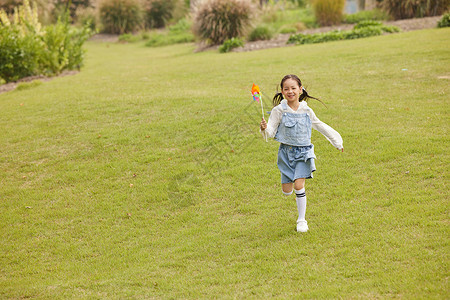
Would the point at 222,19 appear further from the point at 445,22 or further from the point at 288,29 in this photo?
the point at 445,22

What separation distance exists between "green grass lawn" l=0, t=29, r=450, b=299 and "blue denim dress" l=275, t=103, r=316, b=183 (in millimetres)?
622

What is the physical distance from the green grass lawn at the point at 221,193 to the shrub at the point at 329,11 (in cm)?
Result: 839

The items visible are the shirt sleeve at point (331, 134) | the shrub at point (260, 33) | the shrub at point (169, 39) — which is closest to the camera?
the shirt sleeve at point (331, 134)

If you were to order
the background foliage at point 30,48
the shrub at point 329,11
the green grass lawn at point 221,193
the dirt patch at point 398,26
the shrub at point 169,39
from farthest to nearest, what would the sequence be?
the shrub at point 169,39 < the shrub at point 329,11 < the dirt patch at point 398,26 < the background foliage at point 30,48 < the green grass lawn at point 221,193

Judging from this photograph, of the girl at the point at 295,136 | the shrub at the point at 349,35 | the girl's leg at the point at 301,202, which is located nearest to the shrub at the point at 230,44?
the shrub at the point at 349,35

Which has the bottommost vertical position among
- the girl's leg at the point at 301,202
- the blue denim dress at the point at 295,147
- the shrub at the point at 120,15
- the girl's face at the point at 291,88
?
the girl's leg at the point at 301,202

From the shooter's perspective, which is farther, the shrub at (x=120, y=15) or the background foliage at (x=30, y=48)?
the shrub at (x=120, y=15)

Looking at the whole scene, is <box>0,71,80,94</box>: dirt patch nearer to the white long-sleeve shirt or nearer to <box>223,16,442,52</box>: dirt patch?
<box>223,16,442,52</box>: dirt patch

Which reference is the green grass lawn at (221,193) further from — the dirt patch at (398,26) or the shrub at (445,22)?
the dirt patch at (398,26)

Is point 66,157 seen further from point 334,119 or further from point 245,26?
point 245,26

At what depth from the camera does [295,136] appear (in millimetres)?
4566

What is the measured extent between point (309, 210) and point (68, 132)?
471 centimetres

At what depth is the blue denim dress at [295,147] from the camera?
452cm

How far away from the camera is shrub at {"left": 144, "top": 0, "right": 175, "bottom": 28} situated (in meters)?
27.0
